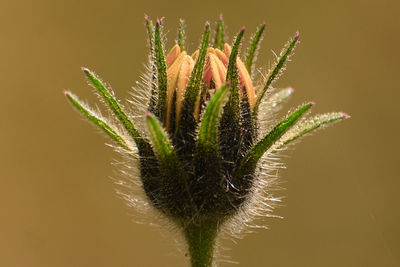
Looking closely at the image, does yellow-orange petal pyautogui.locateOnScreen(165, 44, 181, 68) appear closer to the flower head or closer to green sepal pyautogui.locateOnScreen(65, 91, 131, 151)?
the flower head

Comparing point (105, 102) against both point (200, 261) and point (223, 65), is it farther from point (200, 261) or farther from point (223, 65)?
point (200, 261)

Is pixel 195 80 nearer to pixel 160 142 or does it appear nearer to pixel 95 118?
pixel 160 142

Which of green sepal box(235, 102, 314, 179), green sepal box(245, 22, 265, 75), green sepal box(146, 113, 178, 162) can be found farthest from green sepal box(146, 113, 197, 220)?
green sepal box(245, 22, 265, 75)

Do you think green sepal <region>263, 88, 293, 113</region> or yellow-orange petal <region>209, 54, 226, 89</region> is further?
green sepal <region>263, 88, 293, 113</region>

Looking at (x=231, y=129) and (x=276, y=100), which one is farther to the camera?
(x=276, y=100)

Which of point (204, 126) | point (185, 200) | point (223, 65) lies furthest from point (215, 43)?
point (185, 200)

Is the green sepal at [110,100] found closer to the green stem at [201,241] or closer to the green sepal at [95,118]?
the green sepal at [95,118]

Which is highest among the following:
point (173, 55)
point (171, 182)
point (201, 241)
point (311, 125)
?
point (173, 55)

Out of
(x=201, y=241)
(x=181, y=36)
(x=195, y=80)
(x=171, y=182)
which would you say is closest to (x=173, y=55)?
(x=181, y=36)
